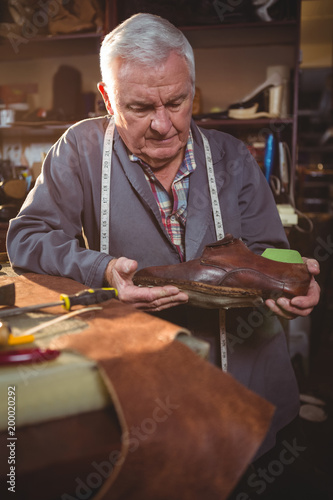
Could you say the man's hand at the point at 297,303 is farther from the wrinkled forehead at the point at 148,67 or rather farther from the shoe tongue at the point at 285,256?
the wrinkled forehead at the point at 148,67

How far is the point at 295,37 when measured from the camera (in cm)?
254

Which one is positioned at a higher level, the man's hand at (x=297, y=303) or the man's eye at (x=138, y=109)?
the man's eye at (x=138, y=109)

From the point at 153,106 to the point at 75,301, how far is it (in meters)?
0.66

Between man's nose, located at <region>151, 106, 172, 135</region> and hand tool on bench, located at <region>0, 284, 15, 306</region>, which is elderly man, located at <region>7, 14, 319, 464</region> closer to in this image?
man's nose, located at <region>151, 106, 172, 135</region>

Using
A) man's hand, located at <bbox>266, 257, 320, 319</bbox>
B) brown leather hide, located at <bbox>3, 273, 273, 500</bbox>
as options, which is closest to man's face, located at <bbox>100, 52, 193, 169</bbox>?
man's hand, located at <bbox>266, 257, 320, 319</bbox>

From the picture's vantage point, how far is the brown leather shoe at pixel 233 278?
3.12 ft

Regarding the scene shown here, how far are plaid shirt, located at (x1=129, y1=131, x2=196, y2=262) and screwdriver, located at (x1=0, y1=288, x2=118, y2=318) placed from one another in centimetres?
59

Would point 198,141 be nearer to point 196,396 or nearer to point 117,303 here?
point 117,303

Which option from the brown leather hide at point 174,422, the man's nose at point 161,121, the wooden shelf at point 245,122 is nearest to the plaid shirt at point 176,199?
the man's nose at point 161,121

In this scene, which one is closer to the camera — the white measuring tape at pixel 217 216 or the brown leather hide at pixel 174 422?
the brown leather hide at pixel 174 422

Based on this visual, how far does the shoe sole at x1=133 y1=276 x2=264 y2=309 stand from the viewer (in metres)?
0.95

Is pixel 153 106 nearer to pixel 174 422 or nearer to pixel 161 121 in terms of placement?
pixel 161 121

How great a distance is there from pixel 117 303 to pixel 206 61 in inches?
99.1

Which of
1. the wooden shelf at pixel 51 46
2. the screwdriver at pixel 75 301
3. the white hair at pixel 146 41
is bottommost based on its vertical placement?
the screwdriver at pixel 75 301
